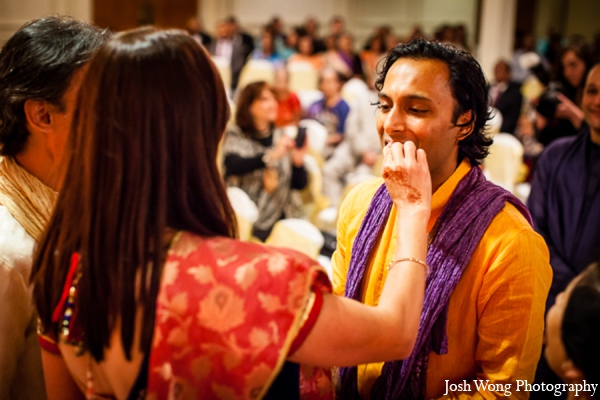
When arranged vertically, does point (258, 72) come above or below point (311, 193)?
above

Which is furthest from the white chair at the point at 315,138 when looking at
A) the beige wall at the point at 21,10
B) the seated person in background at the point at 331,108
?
the beige wall at the point at 21,10

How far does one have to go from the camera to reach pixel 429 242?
1315mm

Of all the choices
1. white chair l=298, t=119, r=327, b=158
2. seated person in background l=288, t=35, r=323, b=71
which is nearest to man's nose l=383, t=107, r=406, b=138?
white chair l=298, t=119, r=327, b=158

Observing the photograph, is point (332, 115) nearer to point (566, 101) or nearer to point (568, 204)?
point (566, 101)

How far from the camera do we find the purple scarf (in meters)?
1.21

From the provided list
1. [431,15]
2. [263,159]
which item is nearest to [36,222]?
[263,159]

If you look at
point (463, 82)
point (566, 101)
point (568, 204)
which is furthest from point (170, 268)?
point (566, 101)

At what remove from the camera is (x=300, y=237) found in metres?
3.15

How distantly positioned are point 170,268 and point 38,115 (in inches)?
19.4

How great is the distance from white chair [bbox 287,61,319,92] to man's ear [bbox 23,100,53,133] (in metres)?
6.93

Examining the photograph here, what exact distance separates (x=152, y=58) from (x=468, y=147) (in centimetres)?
80

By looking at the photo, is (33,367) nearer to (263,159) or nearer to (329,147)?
(263,159)

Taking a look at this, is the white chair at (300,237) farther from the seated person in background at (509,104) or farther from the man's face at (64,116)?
the seated person in background at (509,104)

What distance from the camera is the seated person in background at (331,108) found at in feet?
19.1
